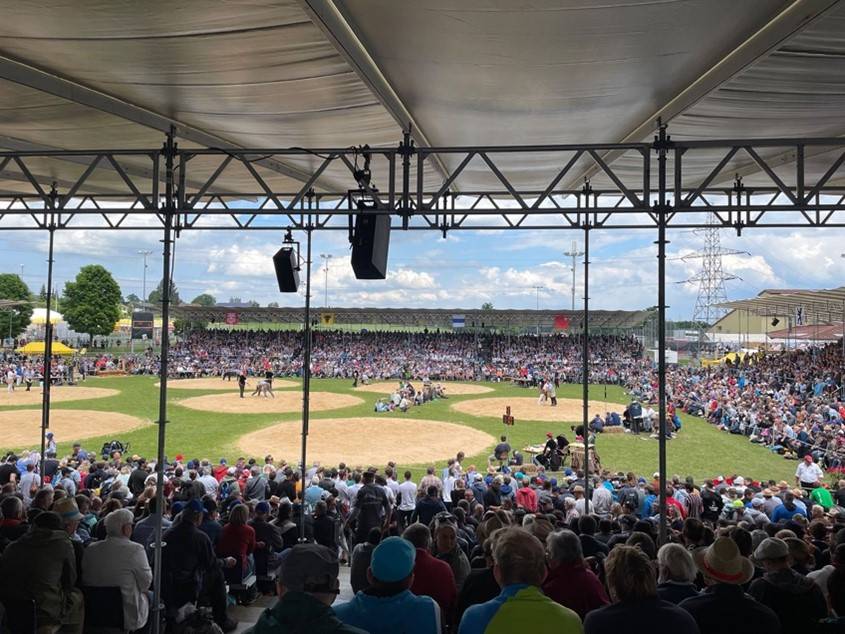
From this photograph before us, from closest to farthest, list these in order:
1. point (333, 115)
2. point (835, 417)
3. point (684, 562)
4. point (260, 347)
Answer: point (684, 562) → point (333, 115) → point (835, 417) → point (260, 347)

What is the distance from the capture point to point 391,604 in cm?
268

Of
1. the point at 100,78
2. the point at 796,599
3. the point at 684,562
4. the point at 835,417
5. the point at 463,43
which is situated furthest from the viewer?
the point at 835,417

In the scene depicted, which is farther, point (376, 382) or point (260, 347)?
point (260, 347)

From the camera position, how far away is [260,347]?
56.4 metres

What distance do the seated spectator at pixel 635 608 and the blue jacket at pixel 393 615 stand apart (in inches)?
27.7

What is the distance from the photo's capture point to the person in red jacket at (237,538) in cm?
662

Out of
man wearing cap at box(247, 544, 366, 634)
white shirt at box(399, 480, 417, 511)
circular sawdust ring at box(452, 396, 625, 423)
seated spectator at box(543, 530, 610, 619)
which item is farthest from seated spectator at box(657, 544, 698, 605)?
circular sawdust ring at box(452, 396, 625, 423)

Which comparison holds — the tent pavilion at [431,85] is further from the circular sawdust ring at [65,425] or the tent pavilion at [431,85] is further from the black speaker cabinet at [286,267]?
the circular sawdust ring at [65,425]

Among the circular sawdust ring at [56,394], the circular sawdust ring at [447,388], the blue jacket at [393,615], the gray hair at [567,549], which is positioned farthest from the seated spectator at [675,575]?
the circular sawdust ring at [56,394]

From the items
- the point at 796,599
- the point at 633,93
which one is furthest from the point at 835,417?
the point at 796,599

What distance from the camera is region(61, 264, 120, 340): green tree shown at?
72875 mm

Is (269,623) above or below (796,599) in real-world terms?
above

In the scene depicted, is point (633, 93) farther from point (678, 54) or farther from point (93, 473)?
point (93, 473)

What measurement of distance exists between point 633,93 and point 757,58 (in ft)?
5.13
